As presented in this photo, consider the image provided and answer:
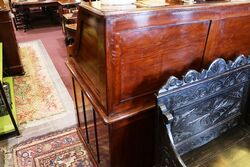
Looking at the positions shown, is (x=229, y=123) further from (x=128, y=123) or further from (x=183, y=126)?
(x=128, y=123)

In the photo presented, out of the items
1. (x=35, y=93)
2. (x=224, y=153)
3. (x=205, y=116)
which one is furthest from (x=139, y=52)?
(x=35, y=93)

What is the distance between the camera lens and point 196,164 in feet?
3.87

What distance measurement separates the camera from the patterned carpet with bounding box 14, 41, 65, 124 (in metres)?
2.39

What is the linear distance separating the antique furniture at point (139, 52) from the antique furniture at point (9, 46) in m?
2.08

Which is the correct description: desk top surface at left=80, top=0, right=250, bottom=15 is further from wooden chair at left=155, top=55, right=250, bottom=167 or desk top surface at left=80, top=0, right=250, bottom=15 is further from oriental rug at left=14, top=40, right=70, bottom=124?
oriental rug at left=14, top=40, right=70, bottom=124

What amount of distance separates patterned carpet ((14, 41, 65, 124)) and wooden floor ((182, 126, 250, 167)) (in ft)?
5.36

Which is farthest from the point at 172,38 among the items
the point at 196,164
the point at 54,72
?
the point at 54,72

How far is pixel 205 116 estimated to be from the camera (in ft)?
4.07

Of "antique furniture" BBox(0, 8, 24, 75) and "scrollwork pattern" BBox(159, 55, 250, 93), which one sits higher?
"scrollwork pattern" BBox(159, 55, 250, 93)

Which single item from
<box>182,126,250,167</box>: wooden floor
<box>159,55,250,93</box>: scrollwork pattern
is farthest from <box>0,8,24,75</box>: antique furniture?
<box>182,126,250,167</box>: wooden floor

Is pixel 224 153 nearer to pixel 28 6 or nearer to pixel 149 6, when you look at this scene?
pixel 149 6

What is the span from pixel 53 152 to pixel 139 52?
52.5 inches

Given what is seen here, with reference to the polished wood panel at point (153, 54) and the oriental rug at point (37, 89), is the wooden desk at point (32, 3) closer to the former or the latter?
the oriental rug at point (37, 89)

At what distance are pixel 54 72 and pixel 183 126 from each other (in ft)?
8.49
